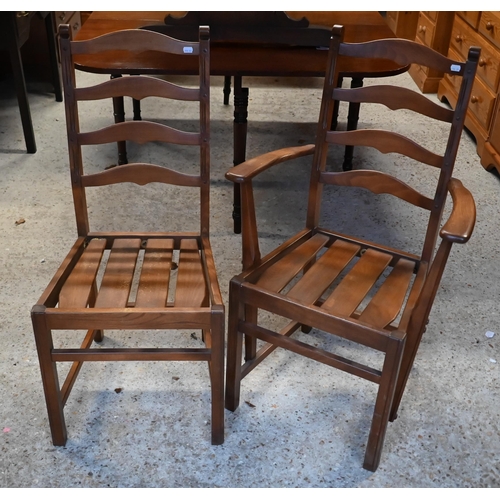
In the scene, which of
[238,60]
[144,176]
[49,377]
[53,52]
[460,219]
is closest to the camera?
[460,219]

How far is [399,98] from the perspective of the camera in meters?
1.57

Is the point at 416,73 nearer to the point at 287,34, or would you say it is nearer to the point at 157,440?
the point at 287,34

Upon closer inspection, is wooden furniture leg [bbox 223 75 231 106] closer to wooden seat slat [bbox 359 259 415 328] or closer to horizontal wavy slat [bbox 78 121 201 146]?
horizontal wavy slat [bbox 78 121 201 146]

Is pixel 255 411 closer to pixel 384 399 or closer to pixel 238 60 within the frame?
pixel 384 399

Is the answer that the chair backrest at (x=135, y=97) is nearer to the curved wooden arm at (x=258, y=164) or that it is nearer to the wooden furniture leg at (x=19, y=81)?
the curved wooden arm at (x=258, y=164)

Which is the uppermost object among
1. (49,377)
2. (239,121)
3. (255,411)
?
(239,121)

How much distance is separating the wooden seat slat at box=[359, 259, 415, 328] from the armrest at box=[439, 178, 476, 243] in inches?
9.9

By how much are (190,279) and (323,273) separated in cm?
36

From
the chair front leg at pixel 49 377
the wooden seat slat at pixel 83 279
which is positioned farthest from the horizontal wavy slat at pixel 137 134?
the chair front leg at pixel 49 377

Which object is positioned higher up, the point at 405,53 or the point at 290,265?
the point at 405,53

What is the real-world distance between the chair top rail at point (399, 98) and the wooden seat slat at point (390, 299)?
0.41 meters

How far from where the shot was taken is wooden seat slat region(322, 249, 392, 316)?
144 centimetres

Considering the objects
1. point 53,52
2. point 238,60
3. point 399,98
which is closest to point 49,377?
point 399,98
